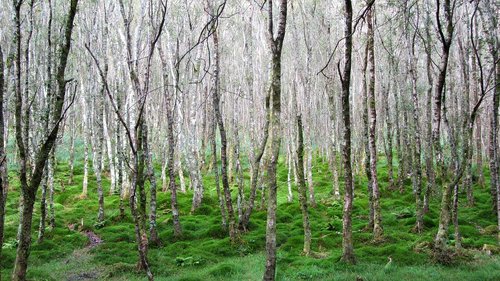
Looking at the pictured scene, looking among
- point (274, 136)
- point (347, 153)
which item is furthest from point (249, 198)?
point (274, 136)

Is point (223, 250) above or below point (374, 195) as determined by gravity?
below

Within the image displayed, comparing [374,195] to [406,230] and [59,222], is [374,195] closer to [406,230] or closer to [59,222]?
[406,230]

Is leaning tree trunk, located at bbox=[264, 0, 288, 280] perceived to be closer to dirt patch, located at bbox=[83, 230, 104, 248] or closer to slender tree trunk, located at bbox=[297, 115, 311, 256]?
slender tree trunk, located at bbox=[297, 115, 311, 256]

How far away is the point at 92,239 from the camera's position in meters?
12.6

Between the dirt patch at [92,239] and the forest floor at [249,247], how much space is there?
0.10 feet

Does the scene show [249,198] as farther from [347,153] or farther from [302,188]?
[347,153]

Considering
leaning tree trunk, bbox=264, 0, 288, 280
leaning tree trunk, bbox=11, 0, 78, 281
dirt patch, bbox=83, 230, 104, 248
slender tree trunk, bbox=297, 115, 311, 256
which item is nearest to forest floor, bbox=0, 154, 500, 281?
dirt patch, bbox=83, 230, 104, 248

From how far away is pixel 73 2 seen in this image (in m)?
5.86

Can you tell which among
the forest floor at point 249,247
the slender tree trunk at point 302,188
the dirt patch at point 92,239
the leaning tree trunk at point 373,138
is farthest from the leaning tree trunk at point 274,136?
the dirt patch at point 92,239

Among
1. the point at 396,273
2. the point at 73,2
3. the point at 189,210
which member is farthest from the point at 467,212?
the point at 73,2

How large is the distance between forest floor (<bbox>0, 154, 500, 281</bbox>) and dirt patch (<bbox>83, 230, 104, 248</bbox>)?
30 millimetres

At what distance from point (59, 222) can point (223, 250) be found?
7266mm

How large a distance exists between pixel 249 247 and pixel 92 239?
5.13 meters

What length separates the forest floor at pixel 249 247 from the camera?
8.55m
